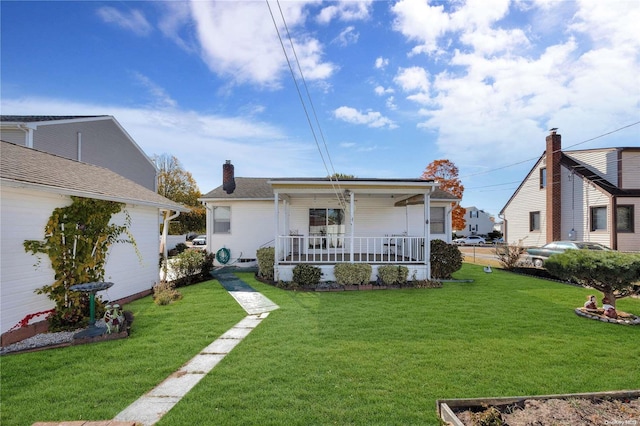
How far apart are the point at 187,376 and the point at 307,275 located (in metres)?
5.75

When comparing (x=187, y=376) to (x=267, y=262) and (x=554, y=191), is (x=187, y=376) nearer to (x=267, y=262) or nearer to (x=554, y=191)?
(x=267, y=262)

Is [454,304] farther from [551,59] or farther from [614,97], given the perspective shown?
[614,97]

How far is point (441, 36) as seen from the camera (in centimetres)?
955

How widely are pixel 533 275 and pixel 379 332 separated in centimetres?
1055

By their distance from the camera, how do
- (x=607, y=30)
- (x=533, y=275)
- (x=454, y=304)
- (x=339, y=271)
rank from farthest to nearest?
(x=533, y=275) → (x=339, y=271) → (x=607, y=30) → (x=454, y=304)

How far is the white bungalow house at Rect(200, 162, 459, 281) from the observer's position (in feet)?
35.2

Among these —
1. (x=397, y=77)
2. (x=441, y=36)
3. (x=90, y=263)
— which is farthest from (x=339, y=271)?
(x=441, y=36)

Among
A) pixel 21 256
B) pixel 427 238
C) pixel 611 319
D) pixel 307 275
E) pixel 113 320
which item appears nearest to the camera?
pixel 21 256

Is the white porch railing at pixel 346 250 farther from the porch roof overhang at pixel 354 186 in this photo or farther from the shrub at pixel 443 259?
the porch roof overhang at pixel 354 186

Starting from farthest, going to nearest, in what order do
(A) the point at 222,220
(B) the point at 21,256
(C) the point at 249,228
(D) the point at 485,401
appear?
(A) the point at 222,220
(C) the point at 249,228
(B) the point at 21,256
(D) the point at 485,401

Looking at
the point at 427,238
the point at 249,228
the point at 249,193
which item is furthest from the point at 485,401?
the point at 249,193

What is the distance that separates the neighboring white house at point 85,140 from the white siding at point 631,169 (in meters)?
29.1

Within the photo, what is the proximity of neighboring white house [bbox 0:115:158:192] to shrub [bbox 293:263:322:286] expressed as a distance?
1078 cm

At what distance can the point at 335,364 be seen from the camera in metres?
4.14
